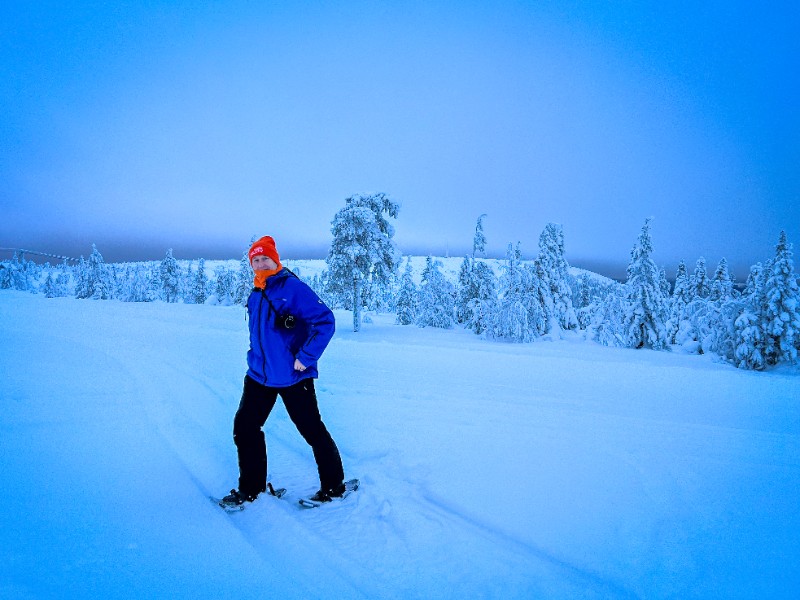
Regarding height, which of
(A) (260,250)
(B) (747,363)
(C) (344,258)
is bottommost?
(B) (747,363)

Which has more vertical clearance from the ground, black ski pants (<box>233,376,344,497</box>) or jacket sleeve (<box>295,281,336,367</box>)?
jacket sleeve (<box>295,281,336,367</box>)

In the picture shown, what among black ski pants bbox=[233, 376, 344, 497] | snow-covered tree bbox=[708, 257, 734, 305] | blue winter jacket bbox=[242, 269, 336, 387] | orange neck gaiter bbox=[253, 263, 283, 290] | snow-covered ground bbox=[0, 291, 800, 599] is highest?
snow-covered tree bbox=[708, 257, 734, 305]

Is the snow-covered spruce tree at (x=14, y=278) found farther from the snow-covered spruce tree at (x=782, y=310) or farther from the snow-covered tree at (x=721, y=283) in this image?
the snow-covered tree at (x=721, y=283)

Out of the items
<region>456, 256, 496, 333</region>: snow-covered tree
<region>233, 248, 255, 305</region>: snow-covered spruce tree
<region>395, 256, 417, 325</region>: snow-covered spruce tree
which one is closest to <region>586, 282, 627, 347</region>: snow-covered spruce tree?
<region>456, 256, 496, 333</region>: snow-covered tree

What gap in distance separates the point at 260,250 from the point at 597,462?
387 centimetres

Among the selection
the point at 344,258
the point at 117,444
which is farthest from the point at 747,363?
the point at 117,444

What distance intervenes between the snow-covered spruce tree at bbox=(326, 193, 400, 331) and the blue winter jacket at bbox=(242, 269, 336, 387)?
2016 centimetres

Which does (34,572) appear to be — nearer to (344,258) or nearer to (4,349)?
(4,349)

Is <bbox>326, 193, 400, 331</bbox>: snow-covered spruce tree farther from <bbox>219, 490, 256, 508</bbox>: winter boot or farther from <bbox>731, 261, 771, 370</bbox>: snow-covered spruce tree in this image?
<bbox>219, 490, 256, 508</bbox>: winter boot

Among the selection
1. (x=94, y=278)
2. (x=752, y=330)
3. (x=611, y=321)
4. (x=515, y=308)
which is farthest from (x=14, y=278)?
(x=752, y=330)

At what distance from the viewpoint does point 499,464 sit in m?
3.69

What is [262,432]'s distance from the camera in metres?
2.98

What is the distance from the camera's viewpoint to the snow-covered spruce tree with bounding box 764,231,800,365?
16.1 m

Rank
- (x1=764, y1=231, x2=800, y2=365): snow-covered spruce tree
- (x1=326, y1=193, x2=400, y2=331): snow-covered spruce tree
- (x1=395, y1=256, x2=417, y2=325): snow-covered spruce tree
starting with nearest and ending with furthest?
1. (x1=764, y1=231, x2=800, y2=365): snow-covered spruce tree
2. (x1=326, y1=193, x2=400, y2=331): snow-covered spruce tree
3. (x1=395, y1=256, x2=417, y2=325): snow-covered spruce tree
